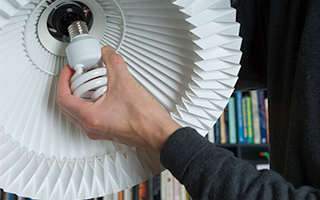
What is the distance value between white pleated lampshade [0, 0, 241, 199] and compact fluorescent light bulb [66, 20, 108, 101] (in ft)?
0.22

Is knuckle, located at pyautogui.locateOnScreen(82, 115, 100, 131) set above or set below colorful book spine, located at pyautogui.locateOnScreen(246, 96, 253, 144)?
above

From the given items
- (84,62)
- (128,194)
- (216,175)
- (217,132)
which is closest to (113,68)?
(84,62)

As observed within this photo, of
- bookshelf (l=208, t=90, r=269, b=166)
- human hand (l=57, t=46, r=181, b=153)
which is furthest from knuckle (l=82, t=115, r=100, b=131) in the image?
bookshelf (l=208, t=90, r=269, b=166)

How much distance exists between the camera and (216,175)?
1.17 feet

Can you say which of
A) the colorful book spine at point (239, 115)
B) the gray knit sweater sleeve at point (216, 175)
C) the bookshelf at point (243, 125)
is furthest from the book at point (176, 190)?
the gray knit sweater sleeve at point (216, 175)

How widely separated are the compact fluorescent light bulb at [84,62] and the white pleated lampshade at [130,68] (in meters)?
0.07

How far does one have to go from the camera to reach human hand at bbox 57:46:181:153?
0.41 m

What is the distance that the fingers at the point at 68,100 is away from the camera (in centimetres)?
40

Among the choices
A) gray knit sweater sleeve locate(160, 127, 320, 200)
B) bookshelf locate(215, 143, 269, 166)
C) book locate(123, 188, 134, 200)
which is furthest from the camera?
bookshelf locate(215, 143, 269, 166)

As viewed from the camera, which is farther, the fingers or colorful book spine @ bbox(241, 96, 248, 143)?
colorful book spine @ bbox(241, 96, 248, 143)

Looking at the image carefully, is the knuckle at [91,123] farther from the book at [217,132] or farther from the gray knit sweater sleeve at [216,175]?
the book at [217,132]

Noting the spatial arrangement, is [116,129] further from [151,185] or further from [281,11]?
[151,185]

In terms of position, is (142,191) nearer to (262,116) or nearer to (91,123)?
(262,116)

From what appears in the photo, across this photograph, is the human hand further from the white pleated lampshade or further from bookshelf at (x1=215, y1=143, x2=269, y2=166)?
bookshelf at (x1=215, y1=143, x2=269, y2=166)
